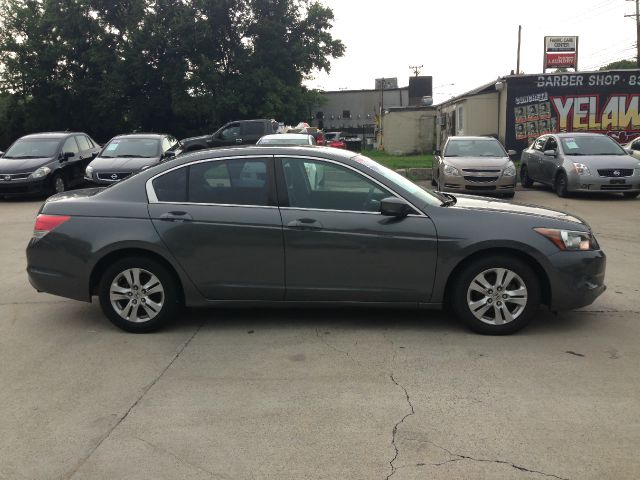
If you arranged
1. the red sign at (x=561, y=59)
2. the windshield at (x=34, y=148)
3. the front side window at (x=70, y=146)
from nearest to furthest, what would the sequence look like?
the windshield at (x=34, y=148)
the front side window at (x=70, y=146)
the red sign at (x=561, y=59)

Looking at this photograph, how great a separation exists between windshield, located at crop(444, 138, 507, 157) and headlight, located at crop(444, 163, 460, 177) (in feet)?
3.44

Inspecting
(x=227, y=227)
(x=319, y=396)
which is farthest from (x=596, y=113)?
(x=319, y=396)

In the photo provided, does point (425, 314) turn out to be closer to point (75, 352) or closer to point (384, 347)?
point (384, 347)

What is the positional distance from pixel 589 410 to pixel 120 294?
3694 millimetres

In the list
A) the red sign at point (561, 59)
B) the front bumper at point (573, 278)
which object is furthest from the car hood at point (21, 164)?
the red sign at point (561, 59)

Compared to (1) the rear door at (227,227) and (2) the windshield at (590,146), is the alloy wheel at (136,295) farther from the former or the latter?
(2) the windshield at (590,146)

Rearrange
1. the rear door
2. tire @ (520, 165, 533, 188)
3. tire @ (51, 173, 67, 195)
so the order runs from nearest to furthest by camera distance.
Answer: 1. the rear door
2. tire @ (51, 173, 67, 195)
3. tire @ (520, 165, 533, 188)

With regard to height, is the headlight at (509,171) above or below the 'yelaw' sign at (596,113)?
below

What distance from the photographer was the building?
78.3ft

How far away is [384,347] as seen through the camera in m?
4.71

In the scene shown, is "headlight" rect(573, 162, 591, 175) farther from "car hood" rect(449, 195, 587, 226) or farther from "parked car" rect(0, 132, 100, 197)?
"parked car" rect(0, 132, 100, 197)

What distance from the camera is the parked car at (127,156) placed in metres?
13.9

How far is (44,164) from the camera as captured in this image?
14750 millimetres

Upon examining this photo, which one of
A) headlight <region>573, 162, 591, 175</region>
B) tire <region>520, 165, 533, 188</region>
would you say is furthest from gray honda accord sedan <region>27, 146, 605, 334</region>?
tire <region>520, 165, 533, 188</region>
